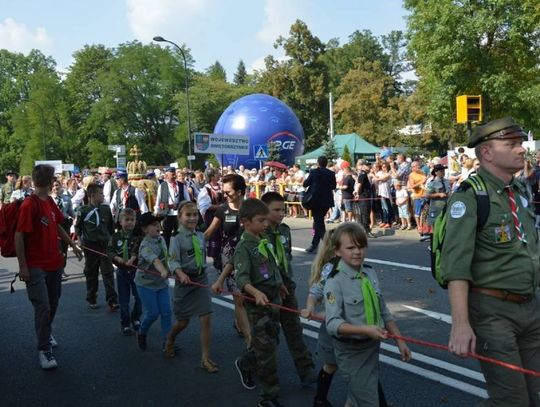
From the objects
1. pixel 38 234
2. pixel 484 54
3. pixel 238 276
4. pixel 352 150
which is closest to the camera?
pixel 238 276

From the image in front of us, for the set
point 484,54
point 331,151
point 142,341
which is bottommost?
point 142,341

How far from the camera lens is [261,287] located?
479 cm

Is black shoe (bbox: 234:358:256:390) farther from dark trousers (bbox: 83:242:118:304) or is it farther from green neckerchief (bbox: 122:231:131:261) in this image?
dark trousers (bbox: 83:242:118:304)

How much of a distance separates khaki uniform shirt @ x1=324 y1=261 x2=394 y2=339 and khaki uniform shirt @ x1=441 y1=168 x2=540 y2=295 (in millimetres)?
831

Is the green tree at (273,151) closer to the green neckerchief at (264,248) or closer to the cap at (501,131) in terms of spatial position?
the green neckerchief at (264,248)

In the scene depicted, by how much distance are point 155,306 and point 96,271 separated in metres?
2.62

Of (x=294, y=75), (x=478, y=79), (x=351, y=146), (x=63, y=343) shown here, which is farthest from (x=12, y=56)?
(x=63, y=343)

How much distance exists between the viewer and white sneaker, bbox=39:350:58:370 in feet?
19.4

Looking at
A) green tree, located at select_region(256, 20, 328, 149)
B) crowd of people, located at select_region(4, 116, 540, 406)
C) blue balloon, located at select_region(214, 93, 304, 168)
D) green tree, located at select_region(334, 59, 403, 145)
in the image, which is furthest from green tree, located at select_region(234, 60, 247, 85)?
crowd of people, located at select_region(4, 116, 540, 406)

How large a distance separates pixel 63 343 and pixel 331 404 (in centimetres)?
357

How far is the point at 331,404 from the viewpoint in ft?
15.1

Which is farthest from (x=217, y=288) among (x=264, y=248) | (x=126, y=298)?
→ (x=126, y=298)

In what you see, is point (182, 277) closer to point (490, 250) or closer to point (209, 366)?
point (209, 366)

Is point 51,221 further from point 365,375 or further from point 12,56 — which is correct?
point 12,56
